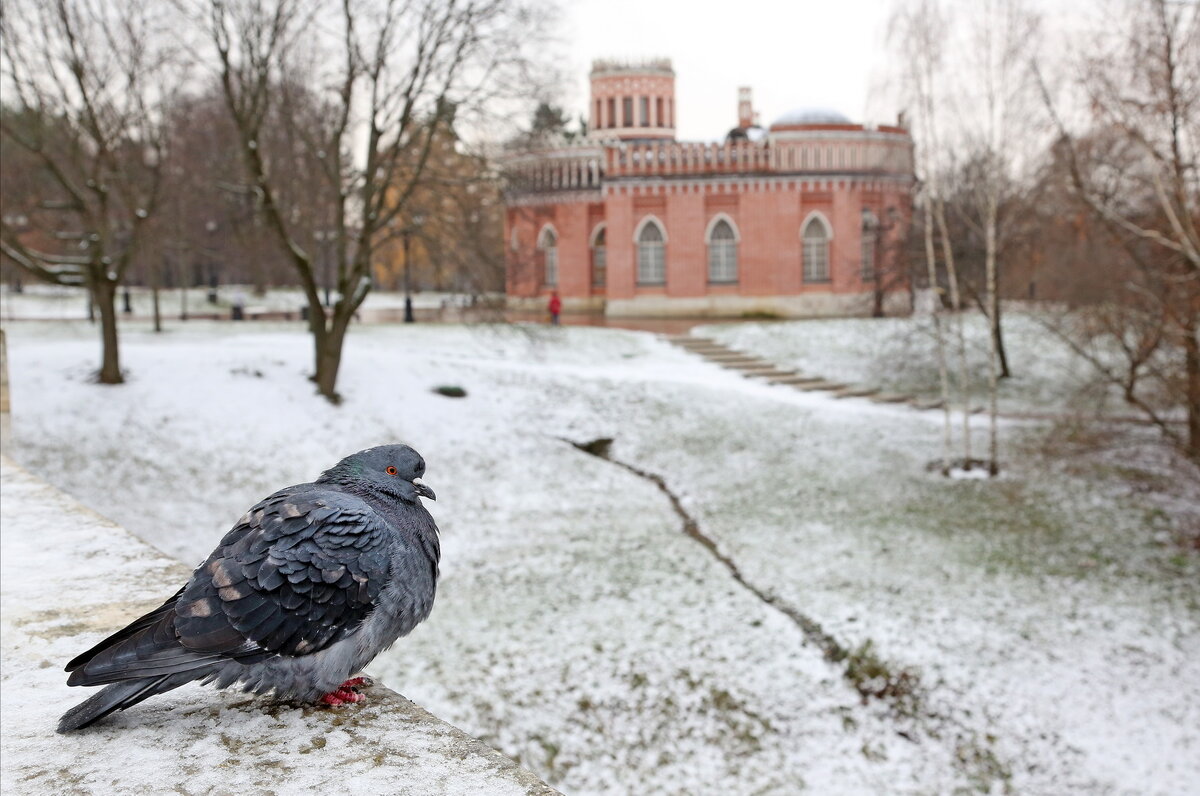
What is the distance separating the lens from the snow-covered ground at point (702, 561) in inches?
380

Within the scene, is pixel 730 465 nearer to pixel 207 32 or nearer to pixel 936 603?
pixel 936 603

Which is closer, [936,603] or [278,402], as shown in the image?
[936,603]

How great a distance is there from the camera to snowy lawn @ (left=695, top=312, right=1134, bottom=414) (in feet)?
79.3

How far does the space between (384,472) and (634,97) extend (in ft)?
136

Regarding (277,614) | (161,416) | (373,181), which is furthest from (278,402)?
(277,614)

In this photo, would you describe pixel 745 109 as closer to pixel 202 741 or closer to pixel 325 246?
pixel 325 246

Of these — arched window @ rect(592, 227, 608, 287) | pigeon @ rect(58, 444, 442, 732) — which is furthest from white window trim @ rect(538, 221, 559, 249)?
pigeon @ rect(58, 444, 442, 732)

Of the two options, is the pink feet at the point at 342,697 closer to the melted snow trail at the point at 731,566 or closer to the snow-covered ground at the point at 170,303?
the melted snow trail at the point at 731,566

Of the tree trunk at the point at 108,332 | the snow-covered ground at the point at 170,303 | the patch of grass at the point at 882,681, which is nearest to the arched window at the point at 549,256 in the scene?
the snow-covered ground at the point at 170,303

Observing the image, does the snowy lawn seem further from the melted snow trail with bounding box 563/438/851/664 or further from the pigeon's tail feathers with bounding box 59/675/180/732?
the pigeon's tail feathers with bounding box 59/675/180/732

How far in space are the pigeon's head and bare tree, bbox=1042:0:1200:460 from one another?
1008cm

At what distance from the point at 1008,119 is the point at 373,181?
1077 centimetres

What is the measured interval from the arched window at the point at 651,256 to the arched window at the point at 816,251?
4.99m

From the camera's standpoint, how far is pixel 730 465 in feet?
59.4
